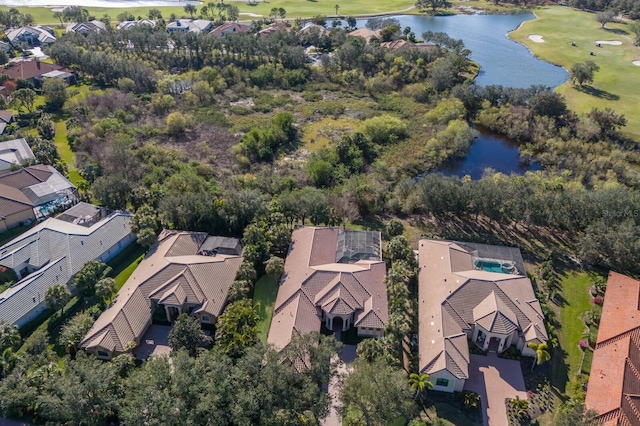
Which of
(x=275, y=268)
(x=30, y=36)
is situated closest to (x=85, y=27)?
(x=30, y=36)

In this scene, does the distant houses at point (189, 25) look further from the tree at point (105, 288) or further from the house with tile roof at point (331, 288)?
the tree at point (105, 288)

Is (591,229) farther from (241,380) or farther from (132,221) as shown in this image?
(132,221)

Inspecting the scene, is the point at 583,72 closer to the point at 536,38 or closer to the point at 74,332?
the point at 536,38

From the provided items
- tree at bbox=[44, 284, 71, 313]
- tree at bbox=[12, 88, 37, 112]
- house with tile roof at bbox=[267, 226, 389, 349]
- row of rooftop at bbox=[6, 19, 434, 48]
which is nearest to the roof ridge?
house with tile roof at bbox=[267, 226, 389, 349]

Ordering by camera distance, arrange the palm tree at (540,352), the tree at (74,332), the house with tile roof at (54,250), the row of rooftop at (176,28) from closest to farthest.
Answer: the palm tree at (540,352) < the tree at (74,332) < the house with tile roof at (54,250) < the row of rooftop at (176,28)

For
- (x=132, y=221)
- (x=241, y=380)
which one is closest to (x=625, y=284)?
(x=241, y=380)

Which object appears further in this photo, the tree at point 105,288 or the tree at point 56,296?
the tree at point 105,288

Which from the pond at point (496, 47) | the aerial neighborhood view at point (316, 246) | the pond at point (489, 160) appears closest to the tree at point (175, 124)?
the aerial neighborhood view at point (316, 246)
